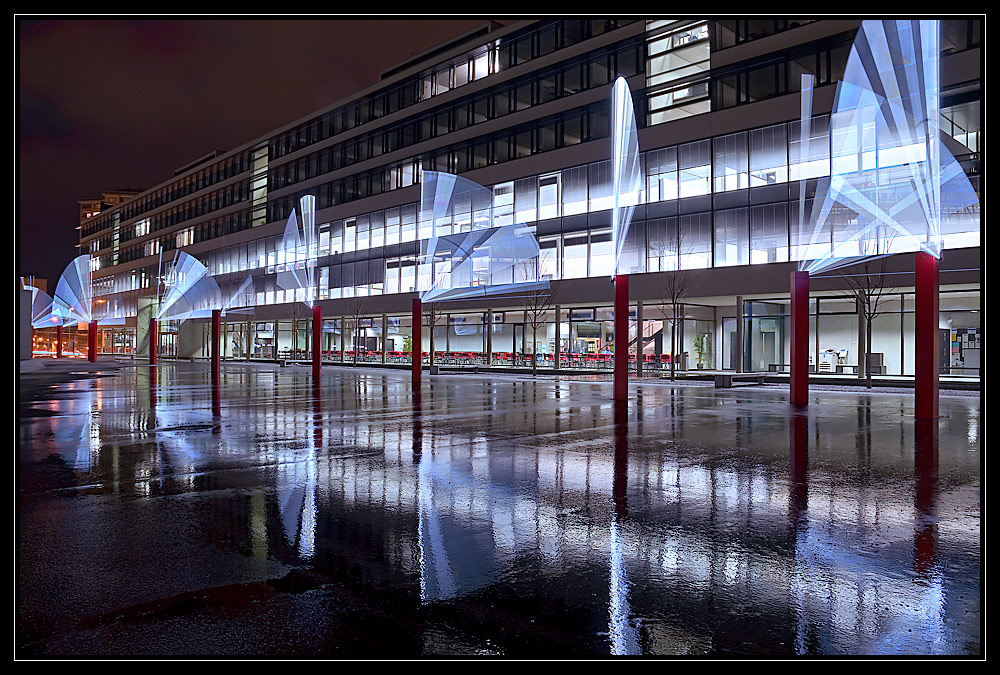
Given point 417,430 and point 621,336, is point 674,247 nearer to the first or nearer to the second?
point 621,336

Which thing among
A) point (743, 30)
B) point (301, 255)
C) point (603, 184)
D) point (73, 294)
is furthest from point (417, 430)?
point (73, 294)

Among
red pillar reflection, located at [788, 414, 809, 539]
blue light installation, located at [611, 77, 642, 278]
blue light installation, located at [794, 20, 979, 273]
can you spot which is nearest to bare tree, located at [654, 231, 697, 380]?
blue light installation, located at [611, 77, 642, 278]

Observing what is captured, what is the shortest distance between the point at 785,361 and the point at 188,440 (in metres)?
35.6

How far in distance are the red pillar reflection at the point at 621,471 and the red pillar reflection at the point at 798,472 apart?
163 cm

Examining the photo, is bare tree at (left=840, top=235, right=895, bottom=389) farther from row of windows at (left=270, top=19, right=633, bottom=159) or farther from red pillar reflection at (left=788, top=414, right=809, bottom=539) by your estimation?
row of windows at (left=270, top=19, right=633, bottom=159)

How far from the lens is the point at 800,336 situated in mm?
19812

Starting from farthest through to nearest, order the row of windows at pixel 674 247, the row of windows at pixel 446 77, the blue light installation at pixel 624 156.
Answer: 1. the row of windows at pixel 446 77
2. the row of windows at pixel 674 247
3. the blue light installation at pixel 624 156

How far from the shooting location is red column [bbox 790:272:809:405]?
64.4 ft

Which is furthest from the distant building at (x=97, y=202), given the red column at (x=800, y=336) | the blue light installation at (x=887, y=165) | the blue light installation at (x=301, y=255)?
the red column at (x=800, y=336)

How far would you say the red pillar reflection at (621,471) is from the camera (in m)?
7.27

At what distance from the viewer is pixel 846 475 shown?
359 inches

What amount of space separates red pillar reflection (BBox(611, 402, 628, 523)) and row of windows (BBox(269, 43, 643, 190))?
33.7m

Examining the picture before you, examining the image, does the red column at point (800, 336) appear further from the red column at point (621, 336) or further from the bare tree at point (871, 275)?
the bare tree at point (871, 275)

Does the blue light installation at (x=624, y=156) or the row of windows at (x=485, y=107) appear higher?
the row of windows at (x=485, y=107)
